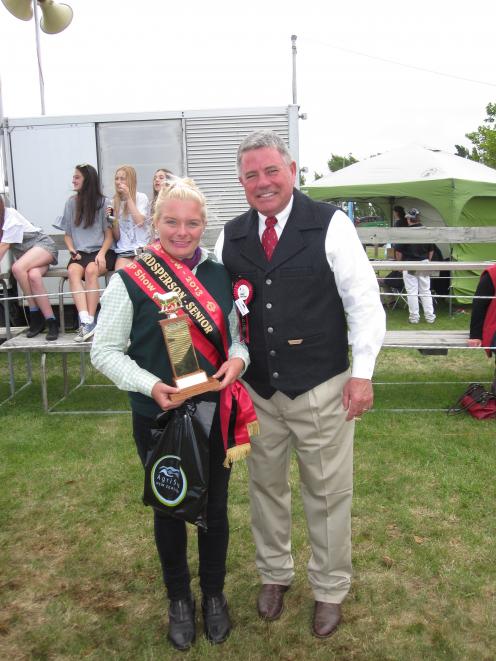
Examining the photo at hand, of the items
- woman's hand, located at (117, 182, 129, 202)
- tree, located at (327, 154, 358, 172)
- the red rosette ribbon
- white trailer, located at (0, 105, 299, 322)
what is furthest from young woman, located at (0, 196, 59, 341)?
tree, located at (327, 154, 358, 172)

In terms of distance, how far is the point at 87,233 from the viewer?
18.8 ft

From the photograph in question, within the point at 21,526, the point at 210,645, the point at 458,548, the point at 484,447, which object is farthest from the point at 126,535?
the point at 484,447

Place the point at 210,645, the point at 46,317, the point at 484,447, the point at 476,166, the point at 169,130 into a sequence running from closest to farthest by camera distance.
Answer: the point at 210,645
the point at 484,447
the point at 46,317
the point at 169,130
the point at 476,166

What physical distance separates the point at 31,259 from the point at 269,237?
3.77 m

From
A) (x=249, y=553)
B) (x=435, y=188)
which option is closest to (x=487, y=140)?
(x=435, y=188)

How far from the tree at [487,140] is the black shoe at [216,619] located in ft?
84.2

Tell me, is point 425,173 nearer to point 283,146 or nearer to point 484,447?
point 484,447

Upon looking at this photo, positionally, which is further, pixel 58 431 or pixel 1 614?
pixel 58 431

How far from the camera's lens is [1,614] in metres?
2.70

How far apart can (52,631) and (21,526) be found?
39.5 inches

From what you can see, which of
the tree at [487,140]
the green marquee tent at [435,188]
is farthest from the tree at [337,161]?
the green marquee tent at [435,188]

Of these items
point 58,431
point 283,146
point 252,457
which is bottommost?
point 58,431

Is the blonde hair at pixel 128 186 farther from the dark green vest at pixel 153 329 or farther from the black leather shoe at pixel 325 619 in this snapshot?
the black leather shoe at pixel 325 619

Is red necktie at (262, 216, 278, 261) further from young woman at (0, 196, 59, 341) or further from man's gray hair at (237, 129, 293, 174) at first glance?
young woman at (0, 196, 59, 341)
